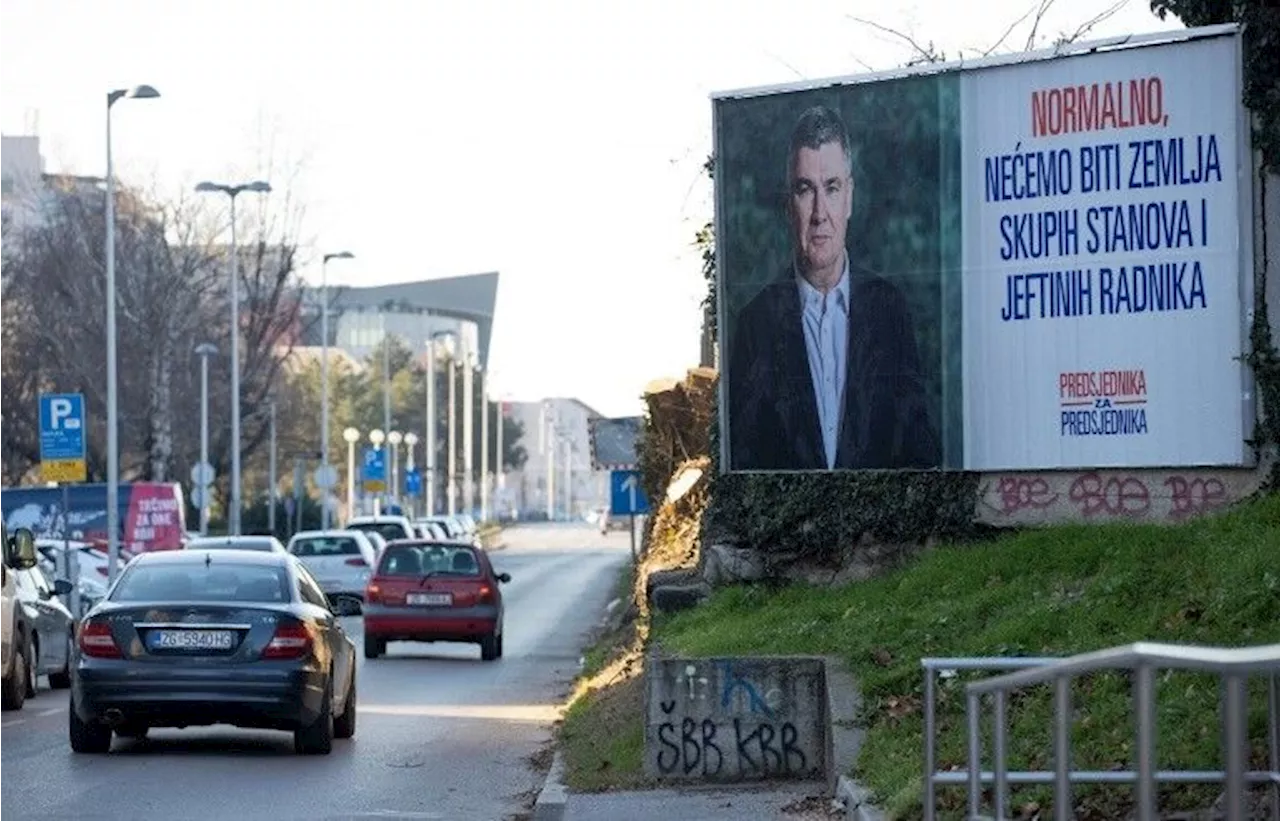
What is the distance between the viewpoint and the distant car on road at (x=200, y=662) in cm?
1783

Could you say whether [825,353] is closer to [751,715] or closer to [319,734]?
[319,734]

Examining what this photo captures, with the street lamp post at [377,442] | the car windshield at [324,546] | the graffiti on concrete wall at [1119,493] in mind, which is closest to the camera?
the graffiti on concrete wall at [1119,493]

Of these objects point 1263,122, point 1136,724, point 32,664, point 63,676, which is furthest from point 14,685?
point 1136,724

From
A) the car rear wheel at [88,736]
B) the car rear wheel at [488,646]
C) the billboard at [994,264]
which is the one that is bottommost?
the car rear wheel at [488,646]

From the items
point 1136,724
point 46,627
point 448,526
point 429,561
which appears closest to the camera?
point 1136,724

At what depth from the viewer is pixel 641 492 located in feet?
145

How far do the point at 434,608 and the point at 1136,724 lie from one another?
28.8 metres

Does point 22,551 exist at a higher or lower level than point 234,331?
lower

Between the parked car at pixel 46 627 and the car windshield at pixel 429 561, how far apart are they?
7.42m

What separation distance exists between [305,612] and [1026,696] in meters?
7.37

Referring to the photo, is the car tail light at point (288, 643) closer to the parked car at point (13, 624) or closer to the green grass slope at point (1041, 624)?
the green grass slope at point (1041, 624)

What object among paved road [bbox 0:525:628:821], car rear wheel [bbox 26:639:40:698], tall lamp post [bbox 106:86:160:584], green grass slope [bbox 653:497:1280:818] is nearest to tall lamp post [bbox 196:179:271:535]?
tall lamp post [bbox 106:86:160:584]

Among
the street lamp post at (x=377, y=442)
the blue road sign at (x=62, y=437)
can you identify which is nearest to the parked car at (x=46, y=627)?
the blue road sign at (x=62, y=437)

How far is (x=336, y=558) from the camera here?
50.0 metres
